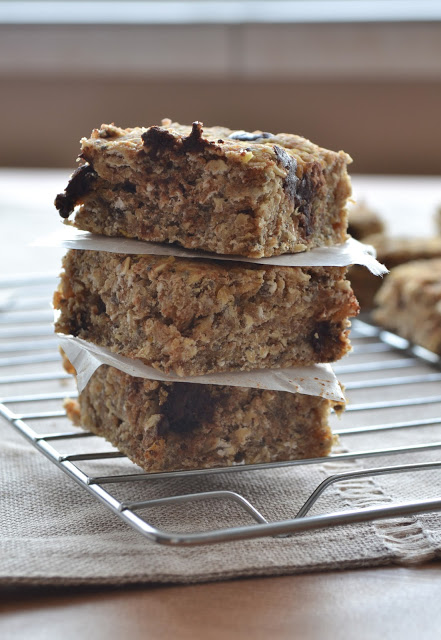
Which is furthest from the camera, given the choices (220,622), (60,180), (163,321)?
(60,180)

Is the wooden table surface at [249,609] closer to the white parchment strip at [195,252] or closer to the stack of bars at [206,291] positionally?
the stack of bars at [206,291]

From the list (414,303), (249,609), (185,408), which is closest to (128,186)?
(185,408)

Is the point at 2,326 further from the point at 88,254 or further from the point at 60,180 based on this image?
the point at 60,180

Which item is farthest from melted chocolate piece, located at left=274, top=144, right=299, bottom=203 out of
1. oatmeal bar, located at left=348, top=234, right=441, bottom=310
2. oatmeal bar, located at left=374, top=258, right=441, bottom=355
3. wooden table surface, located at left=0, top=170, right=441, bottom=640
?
oatmeal bar, located at left=348, top=234, right=441, bottom=310

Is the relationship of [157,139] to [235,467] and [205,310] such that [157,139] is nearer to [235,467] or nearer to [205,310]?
[205,310]

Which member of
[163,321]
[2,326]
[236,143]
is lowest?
[2,326]

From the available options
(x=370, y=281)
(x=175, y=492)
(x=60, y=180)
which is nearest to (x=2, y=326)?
(x=370, y=281)

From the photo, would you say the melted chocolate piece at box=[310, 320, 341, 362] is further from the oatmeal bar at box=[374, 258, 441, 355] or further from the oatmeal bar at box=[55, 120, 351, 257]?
the oatmeal bar at box=[374, 258, 441, 355]
